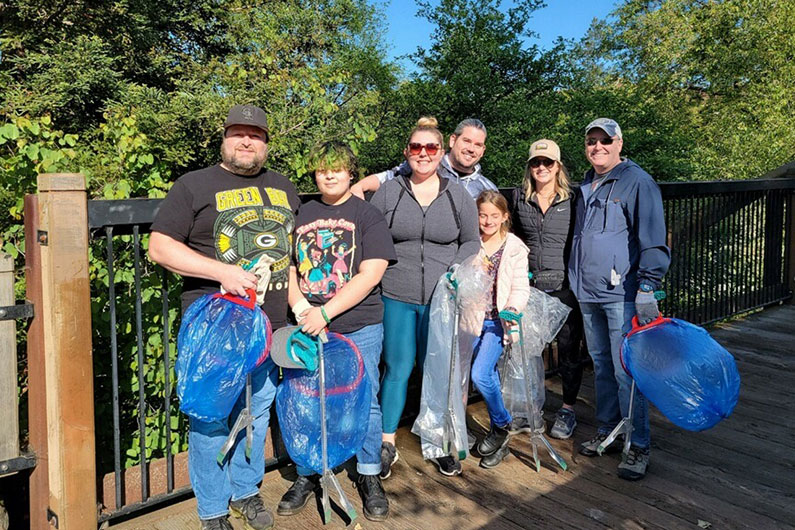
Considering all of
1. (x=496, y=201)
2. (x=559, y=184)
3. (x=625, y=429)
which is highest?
(x=559, y=184)

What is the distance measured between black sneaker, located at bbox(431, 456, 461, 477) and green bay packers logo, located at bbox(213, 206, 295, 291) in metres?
1.21

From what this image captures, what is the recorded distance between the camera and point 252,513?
256cm

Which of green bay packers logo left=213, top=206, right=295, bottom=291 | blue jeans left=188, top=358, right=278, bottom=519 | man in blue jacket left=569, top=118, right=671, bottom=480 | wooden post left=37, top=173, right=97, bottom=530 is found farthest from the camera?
man in blue jacket left=569, top=118, right=671, bottom=480

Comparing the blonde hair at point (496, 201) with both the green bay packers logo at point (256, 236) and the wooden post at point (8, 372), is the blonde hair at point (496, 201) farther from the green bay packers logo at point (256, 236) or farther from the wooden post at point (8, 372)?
the wooden post at point (8, 372)

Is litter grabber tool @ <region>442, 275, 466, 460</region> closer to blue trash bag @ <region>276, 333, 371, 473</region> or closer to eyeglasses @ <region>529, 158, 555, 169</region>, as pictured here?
blue trash bag @ <region>276, 333, 371, 473</region>

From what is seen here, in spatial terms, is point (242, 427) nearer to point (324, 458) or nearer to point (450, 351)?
point (324, 458)

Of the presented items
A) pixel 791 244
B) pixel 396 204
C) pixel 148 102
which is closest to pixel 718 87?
pixel 791 244

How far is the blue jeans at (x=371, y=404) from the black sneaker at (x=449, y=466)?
0.37 meters

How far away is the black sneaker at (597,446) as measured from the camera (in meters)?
3.26

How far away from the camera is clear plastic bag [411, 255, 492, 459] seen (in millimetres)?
2869

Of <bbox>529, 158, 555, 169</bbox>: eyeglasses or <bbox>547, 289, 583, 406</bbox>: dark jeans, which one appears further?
<bbox>547, 289, 583, 406</bbox>: dark jeans

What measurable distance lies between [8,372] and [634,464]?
2.71 m

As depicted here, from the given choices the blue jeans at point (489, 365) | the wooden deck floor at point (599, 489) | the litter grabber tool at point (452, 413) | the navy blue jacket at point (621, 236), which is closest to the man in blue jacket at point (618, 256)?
the navy blue jacket at point (621, 236)

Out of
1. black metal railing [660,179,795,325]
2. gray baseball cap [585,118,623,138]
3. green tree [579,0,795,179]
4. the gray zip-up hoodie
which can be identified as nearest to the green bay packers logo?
the gray zip-up hoodie
